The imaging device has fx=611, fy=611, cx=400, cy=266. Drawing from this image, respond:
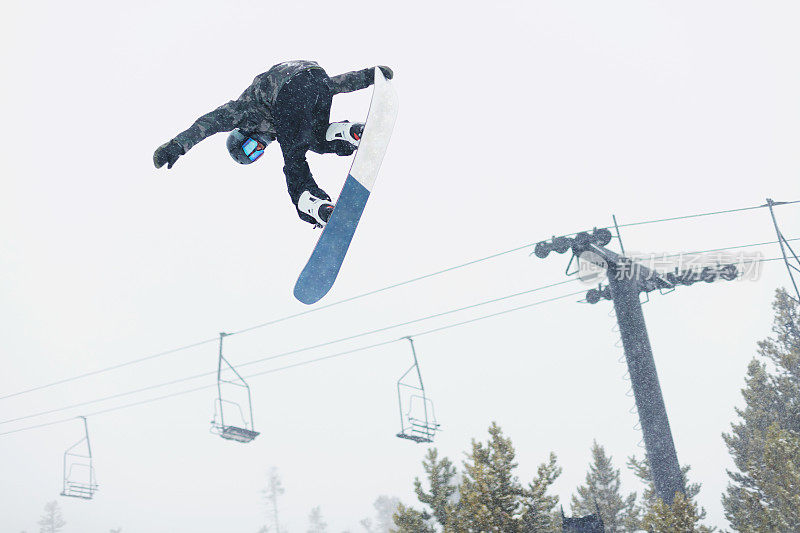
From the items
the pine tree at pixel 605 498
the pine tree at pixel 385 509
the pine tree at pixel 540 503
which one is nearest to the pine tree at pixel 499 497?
the pine tree at pixel 540 503

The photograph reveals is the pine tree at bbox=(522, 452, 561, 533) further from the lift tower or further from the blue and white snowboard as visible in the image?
the blue and white snowboard

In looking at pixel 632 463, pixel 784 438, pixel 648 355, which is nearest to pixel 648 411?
pixel 648 355

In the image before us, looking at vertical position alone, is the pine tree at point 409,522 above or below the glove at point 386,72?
below

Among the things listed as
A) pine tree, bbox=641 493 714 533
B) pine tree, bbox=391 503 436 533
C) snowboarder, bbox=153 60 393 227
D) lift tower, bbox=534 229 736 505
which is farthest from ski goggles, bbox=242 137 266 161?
pine tree, bbox=391 503 436 533

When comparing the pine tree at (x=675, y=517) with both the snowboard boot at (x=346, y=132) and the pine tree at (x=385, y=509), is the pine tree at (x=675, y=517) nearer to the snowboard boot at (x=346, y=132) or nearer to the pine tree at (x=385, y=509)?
the snowboard boot at (x=346, y=132)

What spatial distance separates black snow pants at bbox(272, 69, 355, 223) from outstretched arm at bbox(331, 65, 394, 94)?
0.34 ft

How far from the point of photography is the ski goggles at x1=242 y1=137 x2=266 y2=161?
12.8 ft

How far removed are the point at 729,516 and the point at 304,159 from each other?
30.0 meters

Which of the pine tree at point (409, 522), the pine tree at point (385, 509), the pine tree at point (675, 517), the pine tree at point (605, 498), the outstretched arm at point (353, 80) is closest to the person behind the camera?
the outstretched arm at point (353, 80)

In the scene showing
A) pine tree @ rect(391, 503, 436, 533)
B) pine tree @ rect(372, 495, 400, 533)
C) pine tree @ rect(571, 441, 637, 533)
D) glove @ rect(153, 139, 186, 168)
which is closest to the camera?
glove @ rect(153, 139, 186, 168)

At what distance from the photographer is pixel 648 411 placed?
15.8 m

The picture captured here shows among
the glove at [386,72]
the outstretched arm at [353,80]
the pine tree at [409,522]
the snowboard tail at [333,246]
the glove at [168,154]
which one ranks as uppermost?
the glove at [386,72]

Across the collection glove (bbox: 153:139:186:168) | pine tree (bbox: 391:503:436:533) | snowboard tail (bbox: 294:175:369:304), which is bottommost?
pine tree (bbox: 391:503:436:533)

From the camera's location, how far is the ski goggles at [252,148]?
3895 millimetres
